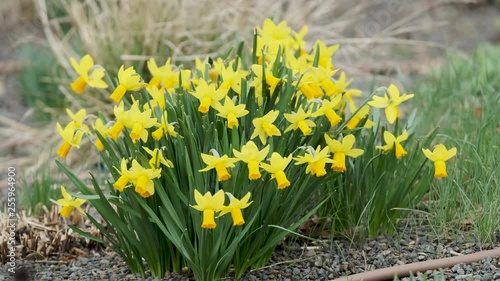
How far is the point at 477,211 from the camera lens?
8.29 feet

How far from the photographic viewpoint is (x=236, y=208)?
81.9 inches

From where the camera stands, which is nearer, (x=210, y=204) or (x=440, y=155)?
(x=210, y=204)

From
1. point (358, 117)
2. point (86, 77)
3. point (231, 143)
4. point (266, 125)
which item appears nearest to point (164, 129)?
point (231, 143)

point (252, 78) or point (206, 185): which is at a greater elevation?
point (252, 78)

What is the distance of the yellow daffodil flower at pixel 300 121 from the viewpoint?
2.28m

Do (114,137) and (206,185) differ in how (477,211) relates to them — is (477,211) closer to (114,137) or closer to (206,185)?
(206,185)

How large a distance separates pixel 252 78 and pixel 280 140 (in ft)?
0.75

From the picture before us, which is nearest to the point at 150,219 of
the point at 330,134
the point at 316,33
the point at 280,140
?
the point at 280,140

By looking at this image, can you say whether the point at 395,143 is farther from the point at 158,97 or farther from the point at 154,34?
the point at 154,34

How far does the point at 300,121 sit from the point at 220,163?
31 cm

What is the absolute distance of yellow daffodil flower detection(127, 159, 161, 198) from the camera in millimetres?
2139

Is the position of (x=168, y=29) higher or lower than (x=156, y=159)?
higher

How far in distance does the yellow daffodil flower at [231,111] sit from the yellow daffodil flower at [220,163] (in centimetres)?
15

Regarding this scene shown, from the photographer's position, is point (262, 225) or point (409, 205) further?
point (409, 205)
